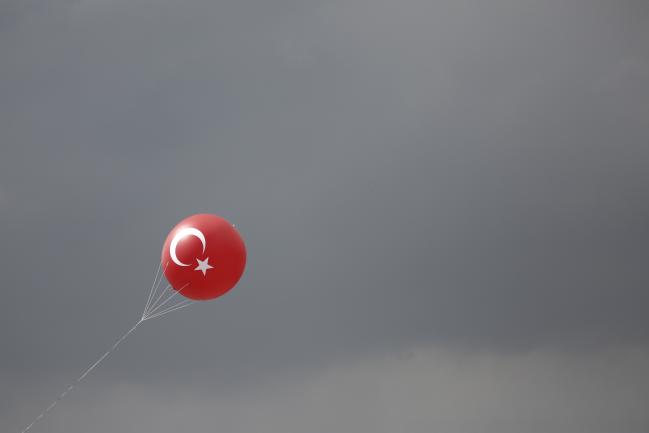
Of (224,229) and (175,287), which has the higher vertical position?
(224,229)

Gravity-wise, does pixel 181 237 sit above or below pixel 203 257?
above

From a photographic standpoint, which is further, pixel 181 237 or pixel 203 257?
pixel 181 237
